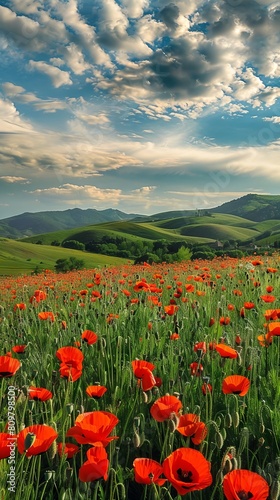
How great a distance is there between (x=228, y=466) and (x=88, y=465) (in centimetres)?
49

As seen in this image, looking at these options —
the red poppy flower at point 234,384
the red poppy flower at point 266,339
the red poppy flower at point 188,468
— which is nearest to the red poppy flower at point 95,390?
the red poppy flower at point 234,384

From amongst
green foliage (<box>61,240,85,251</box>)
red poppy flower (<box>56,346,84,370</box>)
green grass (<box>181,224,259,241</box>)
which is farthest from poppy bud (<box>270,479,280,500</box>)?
green grass (<box>181,224,259,241</box>)

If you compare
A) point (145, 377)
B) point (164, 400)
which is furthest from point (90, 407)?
point (164, 400)

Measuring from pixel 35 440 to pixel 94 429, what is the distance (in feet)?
0.72

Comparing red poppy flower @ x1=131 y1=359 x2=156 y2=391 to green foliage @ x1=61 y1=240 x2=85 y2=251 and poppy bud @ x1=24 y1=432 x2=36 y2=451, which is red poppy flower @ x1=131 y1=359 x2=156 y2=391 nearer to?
poppy bud @ x1=24 y1=432 x2=36 y2=451

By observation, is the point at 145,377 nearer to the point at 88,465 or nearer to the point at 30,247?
the point at 88,465

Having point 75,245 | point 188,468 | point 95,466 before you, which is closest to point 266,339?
point 188,468

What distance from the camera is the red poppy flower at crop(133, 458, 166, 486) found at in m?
1.37

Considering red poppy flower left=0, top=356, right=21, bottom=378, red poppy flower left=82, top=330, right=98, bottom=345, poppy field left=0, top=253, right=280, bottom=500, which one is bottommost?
poppy field left=0, top=253, right=280, bottom=500

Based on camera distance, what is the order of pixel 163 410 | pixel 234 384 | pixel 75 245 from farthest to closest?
pixel 75 245 → pixel 234 384 → pixel 163 410

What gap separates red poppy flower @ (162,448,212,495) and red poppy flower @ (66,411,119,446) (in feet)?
0.75

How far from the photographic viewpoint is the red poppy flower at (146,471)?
1.37 metres

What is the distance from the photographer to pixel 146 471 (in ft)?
4.55

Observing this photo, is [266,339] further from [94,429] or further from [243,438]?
[94,429]
